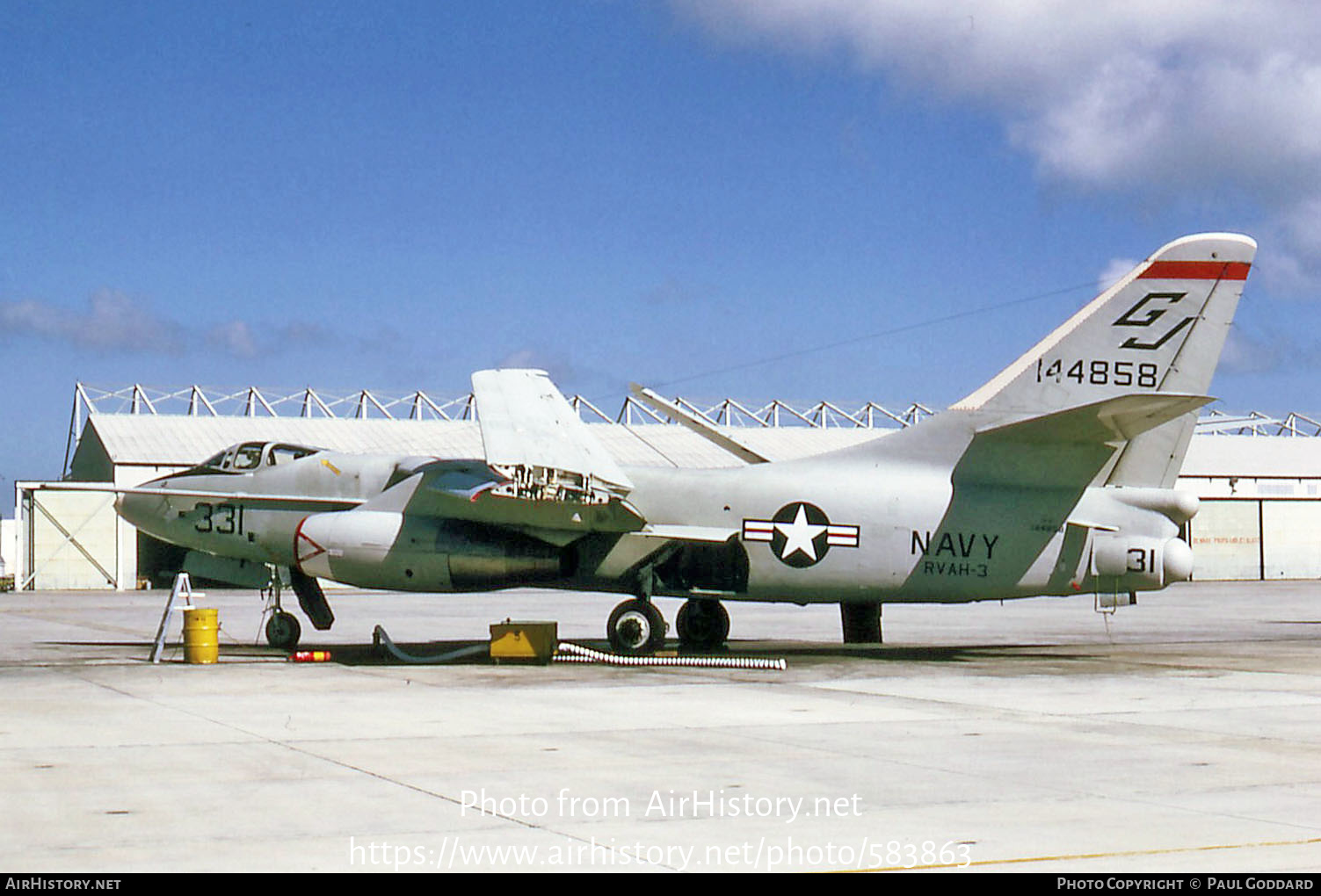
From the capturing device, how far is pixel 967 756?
11.0 metres

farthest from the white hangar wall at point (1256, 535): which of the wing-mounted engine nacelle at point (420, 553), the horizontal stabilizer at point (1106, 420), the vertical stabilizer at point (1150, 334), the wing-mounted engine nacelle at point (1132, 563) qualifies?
the wing-mounted engine nacelle at point (420, 553)

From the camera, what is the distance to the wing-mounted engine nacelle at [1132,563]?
20594mm

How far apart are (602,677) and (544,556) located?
342cm

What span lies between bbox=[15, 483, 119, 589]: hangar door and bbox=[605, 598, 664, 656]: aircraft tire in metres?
42.3

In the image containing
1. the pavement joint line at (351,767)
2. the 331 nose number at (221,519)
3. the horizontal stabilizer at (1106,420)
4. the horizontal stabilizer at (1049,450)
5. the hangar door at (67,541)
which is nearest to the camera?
the pavement joint line at (351,767)

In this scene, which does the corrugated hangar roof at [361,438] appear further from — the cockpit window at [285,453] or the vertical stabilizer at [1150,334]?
the vertical stabilizer at [1150,334]

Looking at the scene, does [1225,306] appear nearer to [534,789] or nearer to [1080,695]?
[1080,695]

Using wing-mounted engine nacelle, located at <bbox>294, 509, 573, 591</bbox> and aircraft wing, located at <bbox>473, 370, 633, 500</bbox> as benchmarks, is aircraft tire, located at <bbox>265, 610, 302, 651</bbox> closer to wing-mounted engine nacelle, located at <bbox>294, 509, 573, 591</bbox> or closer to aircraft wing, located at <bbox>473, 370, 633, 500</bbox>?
wing-mounted engine nacelle, located at <bbox>294, 509, 573, 591</bbox>

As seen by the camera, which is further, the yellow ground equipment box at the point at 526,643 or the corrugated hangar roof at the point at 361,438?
the corrugated hangar roof at the point at 361,438

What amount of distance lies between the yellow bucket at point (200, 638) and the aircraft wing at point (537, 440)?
15.5 feet

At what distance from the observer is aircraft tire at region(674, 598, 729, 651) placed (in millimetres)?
23641

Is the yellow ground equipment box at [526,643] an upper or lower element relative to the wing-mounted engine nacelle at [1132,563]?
lower

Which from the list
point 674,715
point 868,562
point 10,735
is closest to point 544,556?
point 868,562

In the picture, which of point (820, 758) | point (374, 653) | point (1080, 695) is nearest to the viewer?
point (820, 758)
